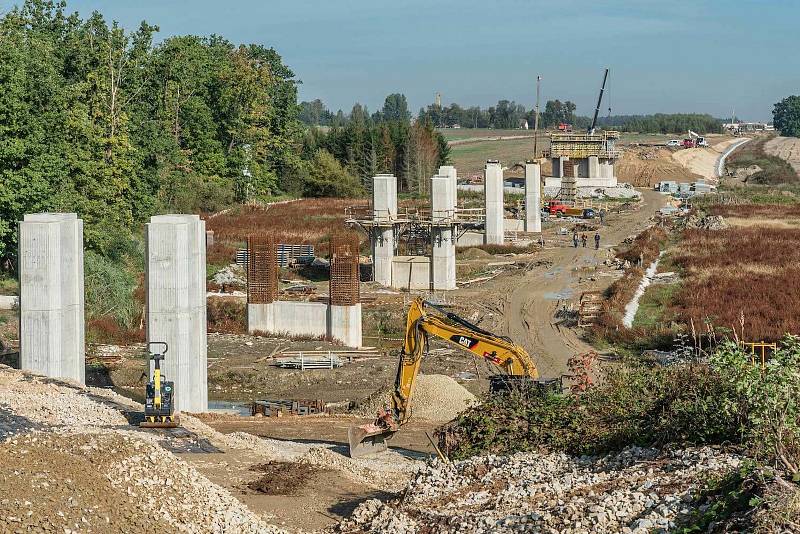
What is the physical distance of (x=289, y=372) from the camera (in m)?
29.2

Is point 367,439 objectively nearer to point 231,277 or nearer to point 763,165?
point 231,277

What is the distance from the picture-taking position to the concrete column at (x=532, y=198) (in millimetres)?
63500

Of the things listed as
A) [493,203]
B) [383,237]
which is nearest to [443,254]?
[383,237]

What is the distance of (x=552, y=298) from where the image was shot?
4166 centimetres

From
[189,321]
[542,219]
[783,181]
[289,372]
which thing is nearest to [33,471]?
[189,321]

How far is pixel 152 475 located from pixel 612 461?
207 inches

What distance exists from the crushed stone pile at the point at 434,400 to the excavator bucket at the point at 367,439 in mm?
3627

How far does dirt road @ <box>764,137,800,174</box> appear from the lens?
136 meters

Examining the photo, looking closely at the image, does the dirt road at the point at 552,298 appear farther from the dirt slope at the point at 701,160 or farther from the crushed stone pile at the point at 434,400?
the dirt slope at the point at 701,160

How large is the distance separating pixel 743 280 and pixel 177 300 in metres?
24.8

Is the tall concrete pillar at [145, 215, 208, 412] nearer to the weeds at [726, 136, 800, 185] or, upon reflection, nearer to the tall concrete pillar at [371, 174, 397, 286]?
the tall concrete pillar at [371, 174, 397, 286]

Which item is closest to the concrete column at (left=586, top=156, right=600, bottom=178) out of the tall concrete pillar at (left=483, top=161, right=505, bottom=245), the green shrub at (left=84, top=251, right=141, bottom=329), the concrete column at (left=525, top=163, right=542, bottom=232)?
the concrete column at (left=525, top=163, right=542, bottom=232)

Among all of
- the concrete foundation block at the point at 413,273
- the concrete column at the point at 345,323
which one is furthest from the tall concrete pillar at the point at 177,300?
the concrete foundation block at the point at 413,273

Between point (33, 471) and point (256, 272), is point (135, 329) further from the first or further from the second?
point (33, 471)
